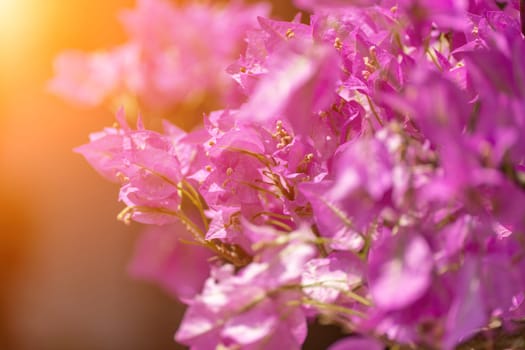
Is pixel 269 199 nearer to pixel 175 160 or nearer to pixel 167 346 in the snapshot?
pixel 175 160

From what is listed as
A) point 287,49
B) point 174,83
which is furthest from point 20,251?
point 287,49

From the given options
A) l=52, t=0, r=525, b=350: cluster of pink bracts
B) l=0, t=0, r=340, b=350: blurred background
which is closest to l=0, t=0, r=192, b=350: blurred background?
l=0, t=0, r=340, b=350: blurred background

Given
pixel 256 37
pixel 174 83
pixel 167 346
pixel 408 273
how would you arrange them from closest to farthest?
pixel 408 273
pixel 256 37
pixel 174 83
pixel 167 346

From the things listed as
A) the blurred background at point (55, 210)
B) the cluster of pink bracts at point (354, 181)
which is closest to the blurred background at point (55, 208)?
the blurred background at point (55, 210)

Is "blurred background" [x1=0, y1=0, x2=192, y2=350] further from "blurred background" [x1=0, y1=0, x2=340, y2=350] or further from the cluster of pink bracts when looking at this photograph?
the cluster of pink bracts

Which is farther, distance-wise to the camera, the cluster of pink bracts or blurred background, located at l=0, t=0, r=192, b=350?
blurred background, located at l=0, t=0, r=192, b=350

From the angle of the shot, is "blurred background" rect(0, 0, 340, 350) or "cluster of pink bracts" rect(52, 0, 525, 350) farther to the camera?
"blurred background" rect(0, 0, 340, 350)

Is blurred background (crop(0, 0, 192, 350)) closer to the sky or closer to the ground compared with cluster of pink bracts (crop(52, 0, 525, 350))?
closer to the ground

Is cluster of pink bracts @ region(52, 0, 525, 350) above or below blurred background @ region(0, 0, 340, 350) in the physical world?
above
